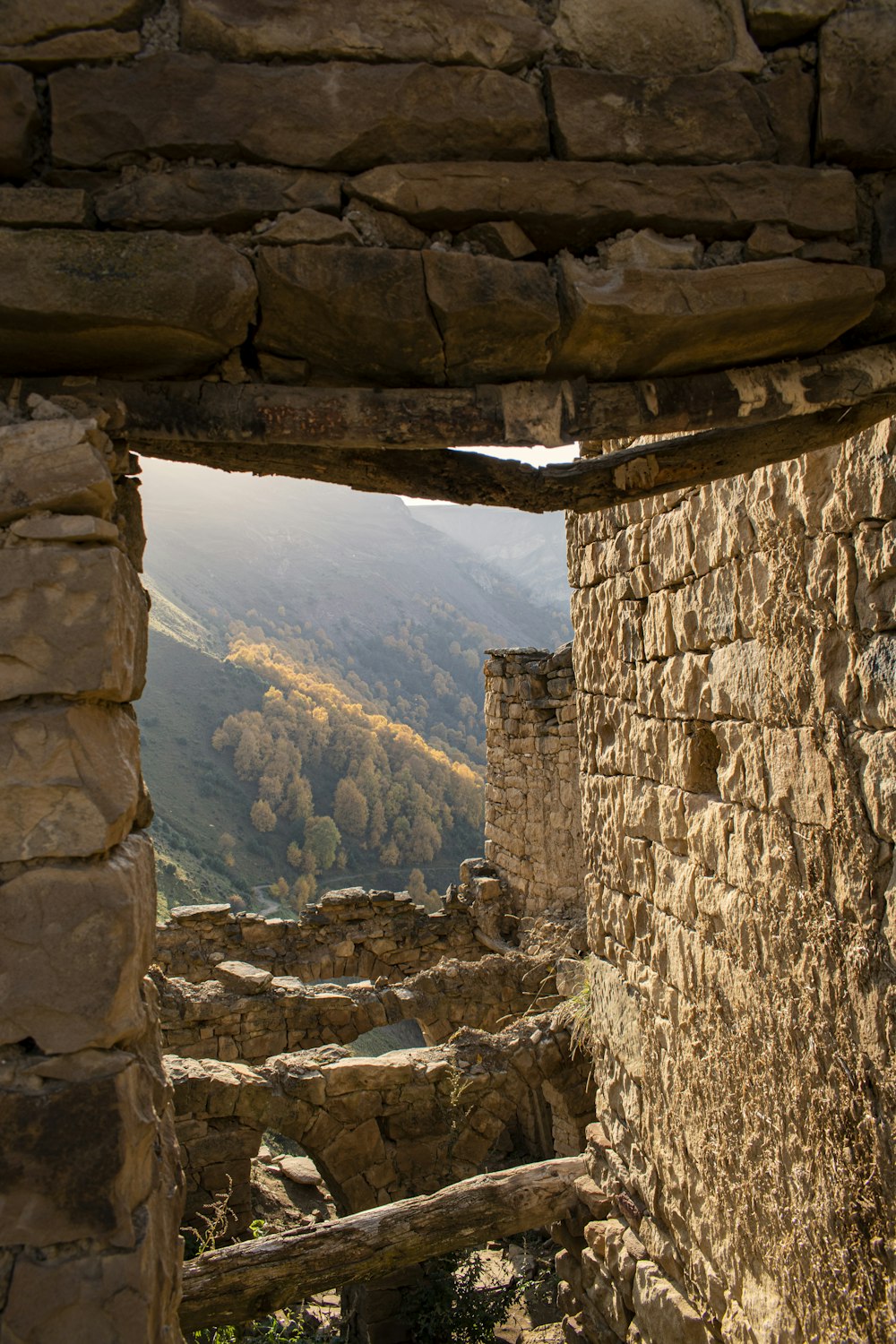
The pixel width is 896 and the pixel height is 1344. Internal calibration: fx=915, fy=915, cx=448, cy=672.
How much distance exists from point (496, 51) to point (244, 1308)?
16.5 ft

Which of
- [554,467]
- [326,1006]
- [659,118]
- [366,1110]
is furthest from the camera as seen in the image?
[326,1006]

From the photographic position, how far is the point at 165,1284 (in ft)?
5.63

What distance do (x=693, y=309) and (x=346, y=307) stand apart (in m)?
0.69

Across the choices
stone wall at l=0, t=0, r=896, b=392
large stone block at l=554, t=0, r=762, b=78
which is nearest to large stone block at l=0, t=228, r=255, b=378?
stone wall at l=0, t=0, r=896, b=392

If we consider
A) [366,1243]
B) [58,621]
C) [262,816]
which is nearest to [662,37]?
[58,621]

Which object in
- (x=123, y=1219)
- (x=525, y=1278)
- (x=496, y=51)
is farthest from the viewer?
(x=525, y=1278)

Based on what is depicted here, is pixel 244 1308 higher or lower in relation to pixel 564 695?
lower

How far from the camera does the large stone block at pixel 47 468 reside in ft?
5.38

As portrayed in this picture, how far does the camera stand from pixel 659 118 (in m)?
1.87

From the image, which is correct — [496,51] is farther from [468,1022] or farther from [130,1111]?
[468,1022]

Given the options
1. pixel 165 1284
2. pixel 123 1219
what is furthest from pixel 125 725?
pixel 165 1284

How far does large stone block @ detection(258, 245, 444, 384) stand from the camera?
68.4 inches

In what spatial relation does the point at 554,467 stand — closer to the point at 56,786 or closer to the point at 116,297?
the point at 116,297

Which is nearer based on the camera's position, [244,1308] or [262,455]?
[262,455]
